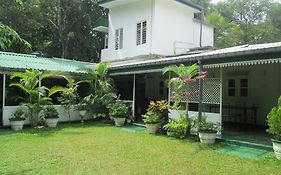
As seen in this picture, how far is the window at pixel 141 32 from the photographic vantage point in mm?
Answer: 17647

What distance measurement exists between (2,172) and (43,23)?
77.6 ft

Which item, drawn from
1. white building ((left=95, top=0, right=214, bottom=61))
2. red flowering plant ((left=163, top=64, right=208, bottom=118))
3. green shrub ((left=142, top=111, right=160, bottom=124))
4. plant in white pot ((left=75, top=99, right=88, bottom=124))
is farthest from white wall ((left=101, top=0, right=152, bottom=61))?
red flowering plant ((left=163, top=64, right=208, bottom=118))

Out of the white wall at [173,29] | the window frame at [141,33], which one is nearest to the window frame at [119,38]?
the window frame at [141,33]

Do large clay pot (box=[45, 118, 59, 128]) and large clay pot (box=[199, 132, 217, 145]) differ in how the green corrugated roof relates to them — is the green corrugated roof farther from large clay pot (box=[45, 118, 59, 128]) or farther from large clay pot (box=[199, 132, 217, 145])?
large clay pot (box=[199, 132, 217, 145])

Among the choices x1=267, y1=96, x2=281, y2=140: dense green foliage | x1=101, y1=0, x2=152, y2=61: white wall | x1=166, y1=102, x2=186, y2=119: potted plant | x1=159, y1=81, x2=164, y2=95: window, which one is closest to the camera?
x1=267, y1=96, x2=281, y2=140: dense green foliage

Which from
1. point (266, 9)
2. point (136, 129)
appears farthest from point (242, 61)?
point (266, 9)

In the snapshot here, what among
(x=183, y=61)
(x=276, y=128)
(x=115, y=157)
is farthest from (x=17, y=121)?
(x=276, y=128)

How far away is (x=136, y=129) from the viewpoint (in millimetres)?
12914

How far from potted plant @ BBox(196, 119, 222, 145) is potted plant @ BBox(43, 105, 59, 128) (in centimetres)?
721

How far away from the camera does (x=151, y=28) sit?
17.1 metres

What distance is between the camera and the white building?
17.2 meters

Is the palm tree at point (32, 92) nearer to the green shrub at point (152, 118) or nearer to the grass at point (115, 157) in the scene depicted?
the grass at point (115, 157)

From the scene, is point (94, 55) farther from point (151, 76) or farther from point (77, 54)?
point (151, 76)

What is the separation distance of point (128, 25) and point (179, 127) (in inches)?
410
